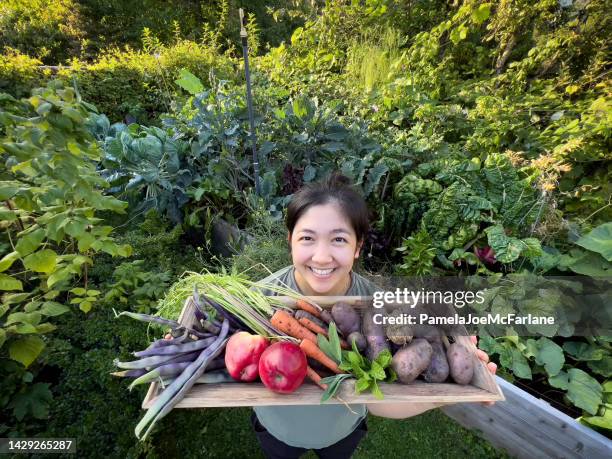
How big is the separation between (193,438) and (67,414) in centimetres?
72

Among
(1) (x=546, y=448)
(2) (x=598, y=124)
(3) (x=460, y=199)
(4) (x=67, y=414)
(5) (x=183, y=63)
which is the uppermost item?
(5) (x=183, y=63)

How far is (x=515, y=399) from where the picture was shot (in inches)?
75.3

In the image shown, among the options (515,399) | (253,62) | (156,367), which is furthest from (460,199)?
(253,62)

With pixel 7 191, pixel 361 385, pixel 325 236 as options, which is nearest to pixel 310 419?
pixel 361 385

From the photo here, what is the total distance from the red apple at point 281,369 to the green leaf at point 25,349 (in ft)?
4.18

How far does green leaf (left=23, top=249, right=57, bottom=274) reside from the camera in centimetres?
146

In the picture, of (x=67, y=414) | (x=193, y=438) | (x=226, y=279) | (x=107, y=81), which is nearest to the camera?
(x=226, y=279)

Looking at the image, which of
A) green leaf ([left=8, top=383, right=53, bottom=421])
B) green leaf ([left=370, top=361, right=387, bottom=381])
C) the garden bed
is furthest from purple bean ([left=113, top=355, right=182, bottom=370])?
the garden bed

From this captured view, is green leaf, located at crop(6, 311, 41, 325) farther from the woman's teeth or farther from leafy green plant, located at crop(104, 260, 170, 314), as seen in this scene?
the woman's teeth

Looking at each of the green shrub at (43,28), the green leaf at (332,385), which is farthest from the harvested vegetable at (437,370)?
the green shrub at (43,28)

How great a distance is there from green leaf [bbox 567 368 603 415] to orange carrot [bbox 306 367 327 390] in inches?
66.1

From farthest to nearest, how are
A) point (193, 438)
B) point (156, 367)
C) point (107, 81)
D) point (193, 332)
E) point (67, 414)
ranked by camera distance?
1. point (107, 81)
2. point (193, 438)
3. point (67, 414)
4. point (193, 332)
5. point (156, 367)

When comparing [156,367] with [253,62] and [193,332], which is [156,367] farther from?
[253,62]

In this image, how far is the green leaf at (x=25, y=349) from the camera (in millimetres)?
1570
